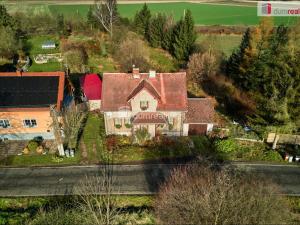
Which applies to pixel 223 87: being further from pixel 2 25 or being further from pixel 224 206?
pixel 2 25

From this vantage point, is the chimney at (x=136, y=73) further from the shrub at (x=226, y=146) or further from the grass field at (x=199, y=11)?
the grass field at (x=199, y=11)

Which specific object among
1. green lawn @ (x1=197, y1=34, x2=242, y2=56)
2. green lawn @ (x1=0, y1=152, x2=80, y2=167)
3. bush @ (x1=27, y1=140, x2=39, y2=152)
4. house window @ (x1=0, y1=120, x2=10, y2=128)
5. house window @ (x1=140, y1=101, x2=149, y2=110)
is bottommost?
green lawn @ (x1=0, y1=152, x2=80, y2=167)

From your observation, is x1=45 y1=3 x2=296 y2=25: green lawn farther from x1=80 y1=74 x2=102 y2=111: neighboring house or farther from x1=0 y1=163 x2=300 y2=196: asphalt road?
x1=0 y1=163 x2=300 y2=196: asphalt road

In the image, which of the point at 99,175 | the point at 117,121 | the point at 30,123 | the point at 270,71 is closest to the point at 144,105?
the point at 117,121

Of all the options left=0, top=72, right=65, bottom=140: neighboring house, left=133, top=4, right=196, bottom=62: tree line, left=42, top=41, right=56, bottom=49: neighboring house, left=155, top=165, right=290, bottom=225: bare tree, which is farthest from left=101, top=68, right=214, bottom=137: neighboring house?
left=42, top=41, right=56, bottom=49: neighboring house

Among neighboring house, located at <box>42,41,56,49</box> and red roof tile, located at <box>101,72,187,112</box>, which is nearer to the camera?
red roof tile, located at <box>101,72,187,112</box>

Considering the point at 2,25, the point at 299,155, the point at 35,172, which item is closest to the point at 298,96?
the point at 299,155
